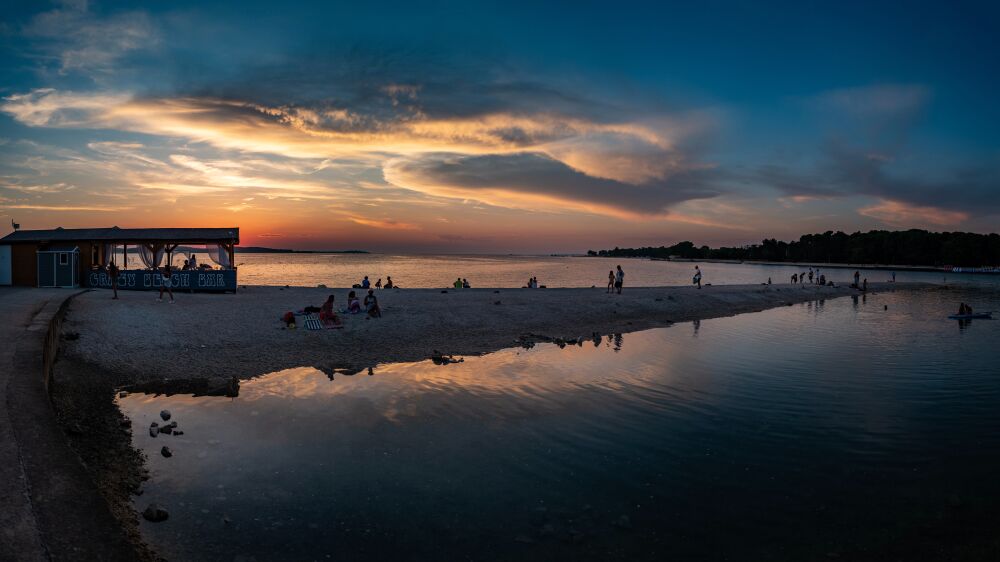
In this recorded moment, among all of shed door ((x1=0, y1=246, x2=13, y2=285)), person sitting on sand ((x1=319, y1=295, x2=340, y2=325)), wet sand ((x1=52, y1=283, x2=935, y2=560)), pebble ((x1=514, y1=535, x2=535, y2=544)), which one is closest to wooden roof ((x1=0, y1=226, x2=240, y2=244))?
shed door ((x1=0, y1=246, x2=13, y2=285))

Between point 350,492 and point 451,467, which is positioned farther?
point 451,467

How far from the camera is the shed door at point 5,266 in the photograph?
3503cm

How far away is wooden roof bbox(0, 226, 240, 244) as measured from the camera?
1404 inches

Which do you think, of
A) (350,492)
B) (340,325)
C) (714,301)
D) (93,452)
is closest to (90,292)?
(340,325)

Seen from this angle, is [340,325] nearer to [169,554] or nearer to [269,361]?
[269,361]

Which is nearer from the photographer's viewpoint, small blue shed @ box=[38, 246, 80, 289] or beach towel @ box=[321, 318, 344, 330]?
beach towel @ box=[321, 318, 344, 330]

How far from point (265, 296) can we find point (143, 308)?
30.6ft

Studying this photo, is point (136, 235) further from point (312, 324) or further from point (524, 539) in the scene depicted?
point (524, 539)

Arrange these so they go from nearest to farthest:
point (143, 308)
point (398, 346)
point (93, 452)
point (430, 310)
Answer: point (93, 452) → point (398, 346) → point (143, 308) → point (430, 310)

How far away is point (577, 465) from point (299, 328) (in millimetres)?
18647

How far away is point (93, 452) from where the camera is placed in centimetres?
1116

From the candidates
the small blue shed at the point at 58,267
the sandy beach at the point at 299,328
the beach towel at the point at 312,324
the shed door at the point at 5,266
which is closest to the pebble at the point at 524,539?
the sandy beach at the point at 299,328

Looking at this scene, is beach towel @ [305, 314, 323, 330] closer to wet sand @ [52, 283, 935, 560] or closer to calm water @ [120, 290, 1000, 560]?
wet sand @ [52, 283, 935, 560]

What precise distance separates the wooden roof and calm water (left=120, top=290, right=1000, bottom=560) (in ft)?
71.4
